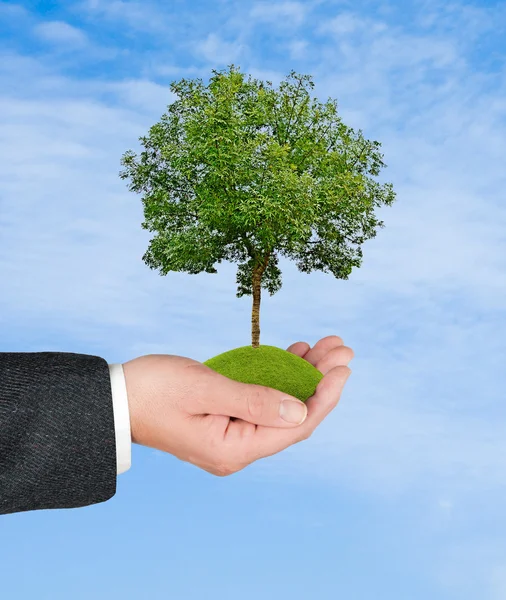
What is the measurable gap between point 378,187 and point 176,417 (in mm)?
3844

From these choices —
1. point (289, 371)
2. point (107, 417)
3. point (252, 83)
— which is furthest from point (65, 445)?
point (252, 83)

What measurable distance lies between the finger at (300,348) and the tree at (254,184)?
13.3 inches

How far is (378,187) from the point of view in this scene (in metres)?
5.84

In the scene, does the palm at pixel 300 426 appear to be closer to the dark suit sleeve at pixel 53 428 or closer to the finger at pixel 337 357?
the finger at pixel 337 357

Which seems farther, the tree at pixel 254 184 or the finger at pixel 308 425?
the tree at pixel 254 184

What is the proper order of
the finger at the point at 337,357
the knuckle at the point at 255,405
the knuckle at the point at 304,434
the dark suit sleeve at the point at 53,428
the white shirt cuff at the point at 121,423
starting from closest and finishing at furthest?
the dark suit sleeve at the point at 53,428, the white shirt cuff at the point at 121,423, the knuckle at the point at 255,405, the knuckle at the point at 304,434, the finger at the point at 337,357

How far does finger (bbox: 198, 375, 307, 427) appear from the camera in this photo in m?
2.47

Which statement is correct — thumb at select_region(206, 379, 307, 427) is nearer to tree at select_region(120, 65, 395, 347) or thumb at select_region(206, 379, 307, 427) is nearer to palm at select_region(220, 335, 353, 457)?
palm at select_region(220, 335, 353, 457)

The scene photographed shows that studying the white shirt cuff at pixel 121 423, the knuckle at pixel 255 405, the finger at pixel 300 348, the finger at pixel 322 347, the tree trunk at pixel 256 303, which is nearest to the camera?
the white shirt cuff at pixel 121 423

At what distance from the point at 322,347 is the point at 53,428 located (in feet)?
8.20

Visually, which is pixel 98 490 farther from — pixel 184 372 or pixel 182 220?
pixel 182 220

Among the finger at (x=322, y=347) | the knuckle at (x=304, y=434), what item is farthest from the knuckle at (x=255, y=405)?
the finger at (x=322, y=347)

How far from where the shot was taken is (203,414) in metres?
2.54

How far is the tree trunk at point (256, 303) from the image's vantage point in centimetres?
488
